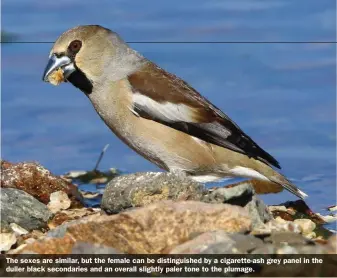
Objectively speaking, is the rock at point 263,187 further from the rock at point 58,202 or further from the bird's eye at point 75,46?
the bird's eye at point 75,46

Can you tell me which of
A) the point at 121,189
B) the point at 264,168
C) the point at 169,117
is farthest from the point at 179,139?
the point at 121,189

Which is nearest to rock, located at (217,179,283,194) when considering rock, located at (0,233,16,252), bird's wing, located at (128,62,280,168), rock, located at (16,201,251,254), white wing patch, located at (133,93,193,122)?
bird's wing, located at (128,62,280,168)

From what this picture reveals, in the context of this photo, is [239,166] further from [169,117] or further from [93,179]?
[93,179]

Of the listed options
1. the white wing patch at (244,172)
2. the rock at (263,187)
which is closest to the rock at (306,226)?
the white wing patch at (244,172)

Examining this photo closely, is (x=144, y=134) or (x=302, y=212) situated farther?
(x=302, y=212)

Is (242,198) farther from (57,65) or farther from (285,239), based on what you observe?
(57,65)

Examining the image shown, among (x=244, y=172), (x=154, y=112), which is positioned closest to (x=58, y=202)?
(x=154, y=112)

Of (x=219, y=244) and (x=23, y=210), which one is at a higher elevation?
(x=23, y=210)

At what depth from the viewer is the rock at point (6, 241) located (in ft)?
24.7

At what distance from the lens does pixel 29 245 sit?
23.2 ft

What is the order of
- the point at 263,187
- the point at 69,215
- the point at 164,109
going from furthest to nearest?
the point at 263,187 < the point at 164,109 < the point at 69,215
